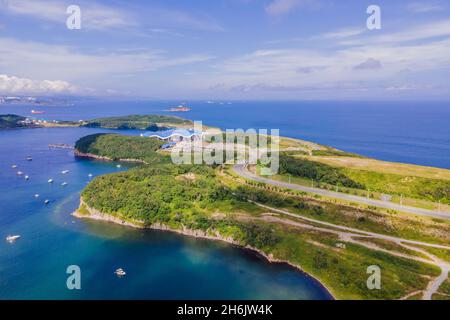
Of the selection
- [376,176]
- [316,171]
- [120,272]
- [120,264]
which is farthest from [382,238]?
[120,264]

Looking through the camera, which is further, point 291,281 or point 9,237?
point 9,237

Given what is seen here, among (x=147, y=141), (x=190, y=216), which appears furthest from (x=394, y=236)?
(x=147, y=141)

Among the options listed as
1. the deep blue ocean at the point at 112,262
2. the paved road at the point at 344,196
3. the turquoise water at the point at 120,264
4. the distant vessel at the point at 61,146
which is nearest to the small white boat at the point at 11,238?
the deep blue ocean at the point at 112,262

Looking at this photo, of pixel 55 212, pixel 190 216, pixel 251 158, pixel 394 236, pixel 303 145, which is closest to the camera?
pixel 394 236

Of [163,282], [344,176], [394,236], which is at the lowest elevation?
[163,282]

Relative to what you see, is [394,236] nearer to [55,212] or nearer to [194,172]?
[194,172]

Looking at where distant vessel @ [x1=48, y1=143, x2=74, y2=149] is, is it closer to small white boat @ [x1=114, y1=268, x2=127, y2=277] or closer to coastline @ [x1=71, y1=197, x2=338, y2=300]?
coastline @ [x1=71, y1=197, x2=338, y2=300]

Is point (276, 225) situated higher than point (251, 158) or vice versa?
point (251, 158)
